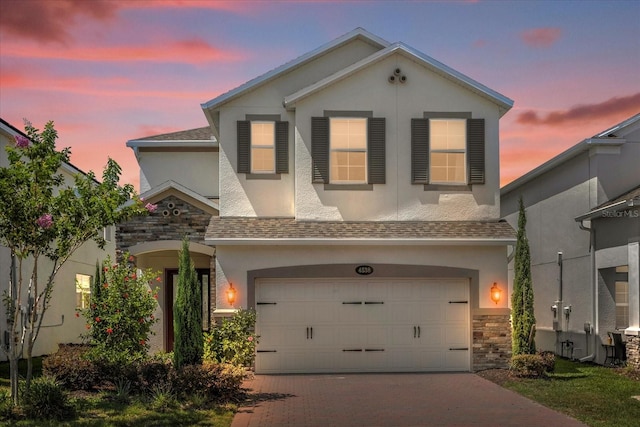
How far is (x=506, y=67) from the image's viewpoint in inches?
899

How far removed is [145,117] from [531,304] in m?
11.8

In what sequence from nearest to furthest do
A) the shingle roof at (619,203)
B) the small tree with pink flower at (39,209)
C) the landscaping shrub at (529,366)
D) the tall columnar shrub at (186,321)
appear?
1. the small tree with pink flower at (39,209)
2. the tall columnar shrub at (186,321)
3. the landscaping shrub at (529,366)
4. the shingle roof at (619,203)

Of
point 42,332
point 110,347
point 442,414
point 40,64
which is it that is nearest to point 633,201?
point 442,414

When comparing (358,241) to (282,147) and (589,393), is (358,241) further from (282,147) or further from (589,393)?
(589,393)

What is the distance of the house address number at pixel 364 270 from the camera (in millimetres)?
20250

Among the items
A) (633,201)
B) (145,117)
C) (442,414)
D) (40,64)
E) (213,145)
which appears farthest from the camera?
(213,145)

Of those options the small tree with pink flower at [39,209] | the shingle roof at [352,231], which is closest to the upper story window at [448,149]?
the shingle roof at [352,231]

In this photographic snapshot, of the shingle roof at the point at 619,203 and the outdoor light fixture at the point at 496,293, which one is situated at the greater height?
the shingle roof at the point at 619,203

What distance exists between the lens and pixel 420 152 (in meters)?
20.8

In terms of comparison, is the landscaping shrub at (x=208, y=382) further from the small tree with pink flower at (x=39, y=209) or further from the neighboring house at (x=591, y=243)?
the neighboring house at (x=591, y=243)

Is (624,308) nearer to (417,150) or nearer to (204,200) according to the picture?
(417,150)

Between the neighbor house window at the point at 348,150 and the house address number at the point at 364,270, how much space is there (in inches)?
89.3

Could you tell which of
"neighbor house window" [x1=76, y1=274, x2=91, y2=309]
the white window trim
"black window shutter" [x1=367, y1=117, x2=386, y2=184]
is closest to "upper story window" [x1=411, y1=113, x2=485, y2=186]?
"black window shutter" [x1=367, y1=117, x2=386, y2=184]

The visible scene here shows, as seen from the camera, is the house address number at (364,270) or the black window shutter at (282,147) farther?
the black window shutter at (282,147)
